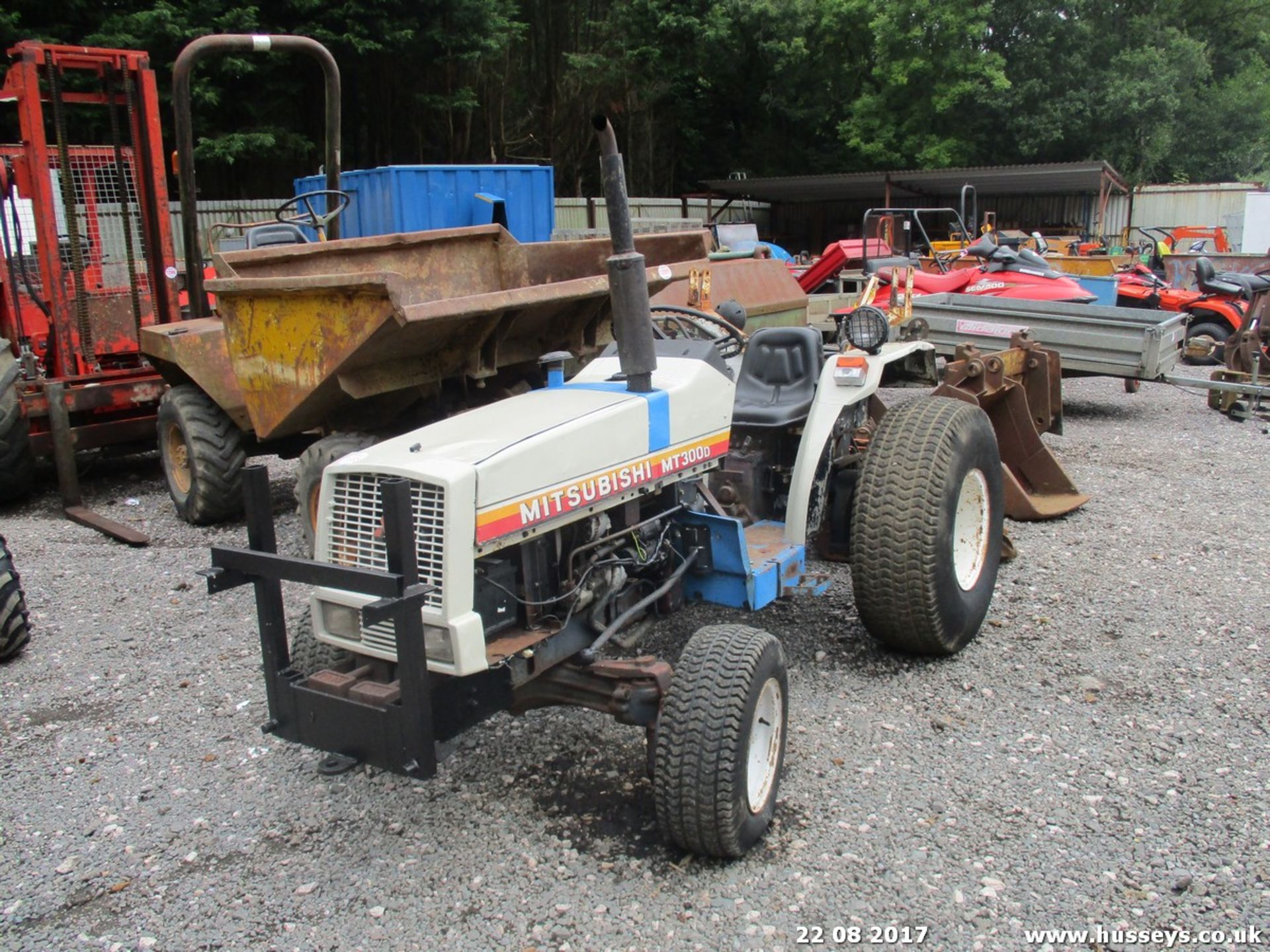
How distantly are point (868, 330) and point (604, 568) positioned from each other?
67.6 inches

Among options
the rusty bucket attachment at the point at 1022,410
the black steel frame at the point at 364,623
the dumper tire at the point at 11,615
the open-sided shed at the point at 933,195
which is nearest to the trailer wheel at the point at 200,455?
the dumper tire at the point at 11,615

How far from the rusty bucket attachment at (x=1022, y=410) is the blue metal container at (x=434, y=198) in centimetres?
602

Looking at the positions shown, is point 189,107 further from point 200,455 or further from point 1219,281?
point 1219,281

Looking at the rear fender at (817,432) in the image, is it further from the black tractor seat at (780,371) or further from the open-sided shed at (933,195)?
the open-sided shed at (933,195)

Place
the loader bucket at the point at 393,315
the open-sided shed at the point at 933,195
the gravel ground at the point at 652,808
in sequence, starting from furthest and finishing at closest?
the open-sided shed at the point at 933,195 → the loader bucket at the point at 393,315 → the gravel ground at the point at 652,808

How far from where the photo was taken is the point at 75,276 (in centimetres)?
699

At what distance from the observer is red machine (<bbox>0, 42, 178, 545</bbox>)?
6562 mm

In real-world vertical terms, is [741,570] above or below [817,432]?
below

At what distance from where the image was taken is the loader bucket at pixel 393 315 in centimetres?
444

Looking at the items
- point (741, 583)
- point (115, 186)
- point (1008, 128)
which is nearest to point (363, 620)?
point (741, 583)

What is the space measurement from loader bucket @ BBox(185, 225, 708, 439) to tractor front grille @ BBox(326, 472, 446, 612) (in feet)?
4.72

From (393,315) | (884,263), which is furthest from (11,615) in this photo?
(884,263)

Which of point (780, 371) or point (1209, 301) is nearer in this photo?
point (780, 371)
